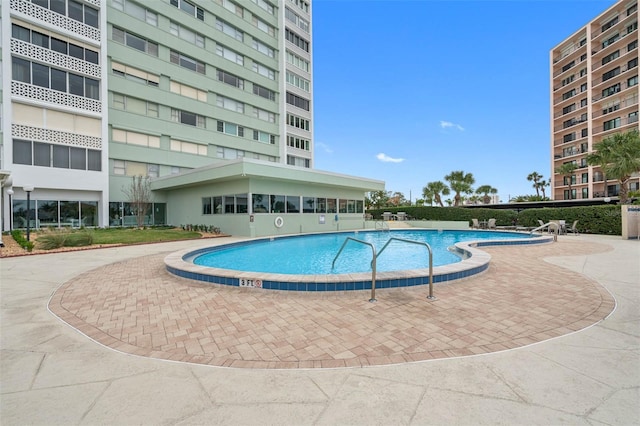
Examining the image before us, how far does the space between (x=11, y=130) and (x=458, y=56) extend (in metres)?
34.6

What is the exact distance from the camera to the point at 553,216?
2173 cm

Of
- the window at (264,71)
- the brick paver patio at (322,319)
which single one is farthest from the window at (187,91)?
the brick paver patio at (322,319)

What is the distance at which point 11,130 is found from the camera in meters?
18.0

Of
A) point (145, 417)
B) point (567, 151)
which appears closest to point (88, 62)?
point (145, 417)

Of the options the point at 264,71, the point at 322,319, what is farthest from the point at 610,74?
the point at 322,319

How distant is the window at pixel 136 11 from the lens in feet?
76.5

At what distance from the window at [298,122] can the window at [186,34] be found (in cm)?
1227

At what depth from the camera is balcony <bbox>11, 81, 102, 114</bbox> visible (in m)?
18.3

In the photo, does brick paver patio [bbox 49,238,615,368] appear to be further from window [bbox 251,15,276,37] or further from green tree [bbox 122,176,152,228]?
window [bbox 251,15,276,37]

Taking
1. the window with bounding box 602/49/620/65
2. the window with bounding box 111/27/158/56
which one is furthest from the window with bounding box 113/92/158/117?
the window with bounding box 602/49/620/65

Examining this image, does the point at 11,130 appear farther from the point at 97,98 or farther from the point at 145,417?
the point at 145,417

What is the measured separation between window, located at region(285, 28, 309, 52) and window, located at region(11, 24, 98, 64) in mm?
22341

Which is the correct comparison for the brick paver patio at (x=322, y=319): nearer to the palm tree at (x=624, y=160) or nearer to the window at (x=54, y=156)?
the window at (x=54, y=156)

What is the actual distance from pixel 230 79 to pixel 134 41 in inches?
346
